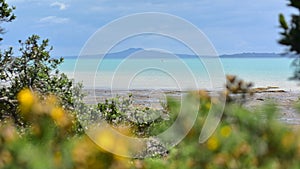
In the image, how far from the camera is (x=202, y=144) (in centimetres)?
157

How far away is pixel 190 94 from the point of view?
1.65m

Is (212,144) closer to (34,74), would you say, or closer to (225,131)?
(225,131)

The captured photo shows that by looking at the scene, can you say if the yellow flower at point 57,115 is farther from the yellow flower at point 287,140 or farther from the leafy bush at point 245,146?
the yellow flower at point 287,140

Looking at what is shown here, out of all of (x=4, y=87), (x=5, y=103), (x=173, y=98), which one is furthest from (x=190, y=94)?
(x=4, y=87)

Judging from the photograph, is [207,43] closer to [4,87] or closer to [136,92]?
[4,87]

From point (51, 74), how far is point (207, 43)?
5.36 m

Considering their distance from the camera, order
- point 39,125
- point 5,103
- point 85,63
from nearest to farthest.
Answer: point 39,125 < point 85,63 < point 5,103

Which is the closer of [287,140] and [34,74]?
[287,140]

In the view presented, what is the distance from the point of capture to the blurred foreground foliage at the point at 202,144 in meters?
1.36

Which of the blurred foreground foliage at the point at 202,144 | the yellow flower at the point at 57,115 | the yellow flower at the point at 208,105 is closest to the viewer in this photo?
the blurred foreground foliage at the point at 202,144

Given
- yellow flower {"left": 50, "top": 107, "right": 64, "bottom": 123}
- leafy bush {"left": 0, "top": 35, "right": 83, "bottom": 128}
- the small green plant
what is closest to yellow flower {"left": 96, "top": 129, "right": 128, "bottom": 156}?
yellow flower {"left": 50, "top": 107, "right": 64, "bottom": 123}

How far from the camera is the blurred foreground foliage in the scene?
4.45ft

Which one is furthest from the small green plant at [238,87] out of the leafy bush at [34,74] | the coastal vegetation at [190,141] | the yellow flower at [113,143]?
the leafy bush at [34,74]

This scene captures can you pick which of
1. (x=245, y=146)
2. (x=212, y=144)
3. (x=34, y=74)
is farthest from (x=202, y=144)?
(x=34, y=74)
